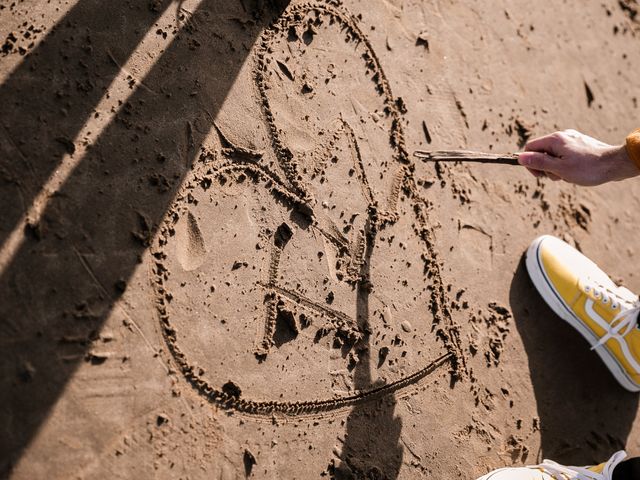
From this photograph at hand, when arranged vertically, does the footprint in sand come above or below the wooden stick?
below

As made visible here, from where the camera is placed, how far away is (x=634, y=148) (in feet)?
7.14


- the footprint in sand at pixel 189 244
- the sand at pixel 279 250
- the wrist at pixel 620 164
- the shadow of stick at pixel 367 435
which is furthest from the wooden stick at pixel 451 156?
the footprint in sand at pixel 189 244

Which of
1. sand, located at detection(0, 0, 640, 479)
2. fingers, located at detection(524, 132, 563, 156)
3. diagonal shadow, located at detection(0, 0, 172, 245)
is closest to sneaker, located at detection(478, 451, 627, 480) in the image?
sand, located at detection(0, 0, 640, 479)

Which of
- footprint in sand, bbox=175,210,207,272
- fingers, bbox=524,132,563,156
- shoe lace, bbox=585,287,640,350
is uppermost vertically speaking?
fingers, bbox=524,132,563,156

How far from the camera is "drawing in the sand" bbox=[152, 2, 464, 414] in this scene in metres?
2.30

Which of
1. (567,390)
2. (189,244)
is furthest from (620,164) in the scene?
(189,244)

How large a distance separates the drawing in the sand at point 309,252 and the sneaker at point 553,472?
0.51 metres

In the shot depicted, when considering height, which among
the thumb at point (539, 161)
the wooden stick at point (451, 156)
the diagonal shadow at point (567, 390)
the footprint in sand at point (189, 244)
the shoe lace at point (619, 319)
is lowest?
the diagonal shadow at point (567, 390)

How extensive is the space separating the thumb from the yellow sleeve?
274mm

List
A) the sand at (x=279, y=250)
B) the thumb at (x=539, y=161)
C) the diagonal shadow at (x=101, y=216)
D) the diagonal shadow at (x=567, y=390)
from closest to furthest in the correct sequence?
the diagonal shadow at (x=101, y=216) < the sand at (x=279, y=250) < the thumb at (x=539, y=161) < the diagonal shadow at (x=567, y=390)

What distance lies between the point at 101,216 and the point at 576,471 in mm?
2348

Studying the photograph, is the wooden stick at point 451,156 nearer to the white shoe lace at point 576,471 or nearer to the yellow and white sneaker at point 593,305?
Answer: the yellow and white sneaker at point 593,305

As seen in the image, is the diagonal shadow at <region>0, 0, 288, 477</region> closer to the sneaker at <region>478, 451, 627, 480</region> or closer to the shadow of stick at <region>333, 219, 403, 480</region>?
the shadow of stick at <region>333, 219, 403, 480</region>

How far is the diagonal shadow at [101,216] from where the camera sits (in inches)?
78.8
